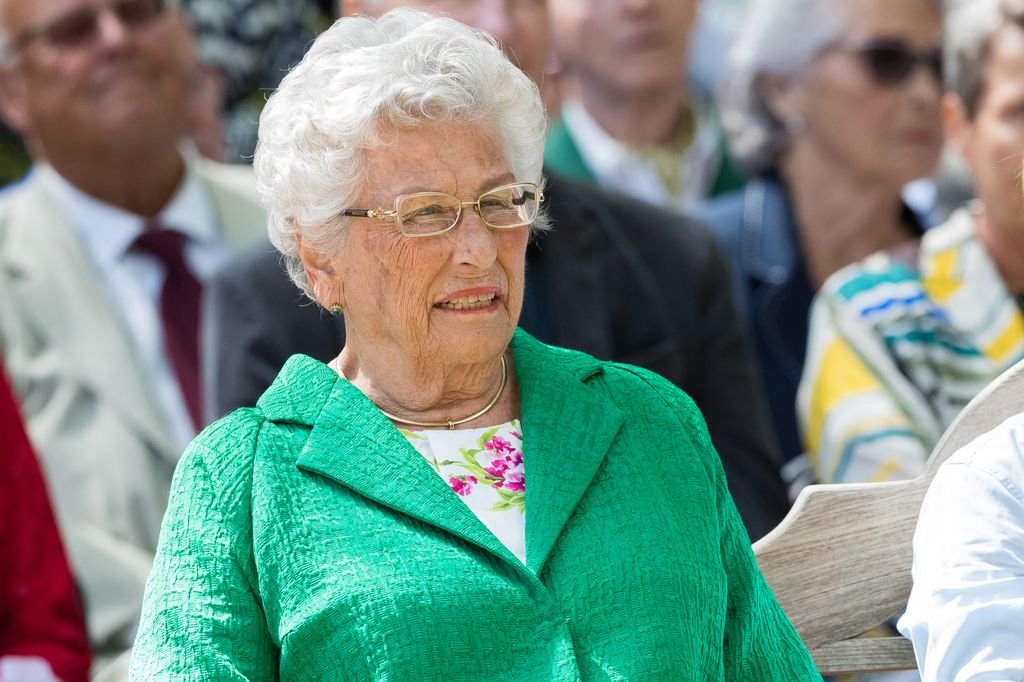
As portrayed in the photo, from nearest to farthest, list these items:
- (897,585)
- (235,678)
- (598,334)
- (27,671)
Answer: (235,678)
(897,585)
(27,671)
(598,334)

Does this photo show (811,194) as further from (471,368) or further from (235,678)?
(235,678)

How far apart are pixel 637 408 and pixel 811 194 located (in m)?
2.07

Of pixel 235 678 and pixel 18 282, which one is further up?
pixel 235 678

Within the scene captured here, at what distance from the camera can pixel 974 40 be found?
3.60 metres

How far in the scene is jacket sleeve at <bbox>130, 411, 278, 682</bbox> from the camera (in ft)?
6.86

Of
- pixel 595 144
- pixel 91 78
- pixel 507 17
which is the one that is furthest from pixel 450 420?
pixel 595 144

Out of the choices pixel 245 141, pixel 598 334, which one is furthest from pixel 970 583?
pixel 245 141

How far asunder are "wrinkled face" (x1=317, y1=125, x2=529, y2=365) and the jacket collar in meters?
0.12

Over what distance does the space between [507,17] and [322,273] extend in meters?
1.49

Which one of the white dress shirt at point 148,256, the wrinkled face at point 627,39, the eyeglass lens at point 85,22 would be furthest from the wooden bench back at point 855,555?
the eyeglass lens at point 85,22

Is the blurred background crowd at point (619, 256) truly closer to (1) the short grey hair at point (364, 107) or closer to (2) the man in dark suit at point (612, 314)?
(2) the man in dark suit at point (612, 314)

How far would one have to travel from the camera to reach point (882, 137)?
173 inches

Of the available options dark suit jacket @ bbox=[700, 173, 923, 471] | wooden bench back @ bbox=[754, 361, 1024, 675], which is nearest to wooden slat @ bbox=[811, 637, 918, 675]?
wooden bench back @ bbox=[754, 361, 1024, 675]

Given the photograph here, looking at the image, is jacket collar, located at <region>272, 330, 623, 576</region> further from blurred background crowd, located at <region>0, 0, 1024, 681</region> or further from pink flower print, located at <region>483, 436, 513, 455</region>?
blurred background crowd, located at <region>0, 0, 1024, 681</region>
